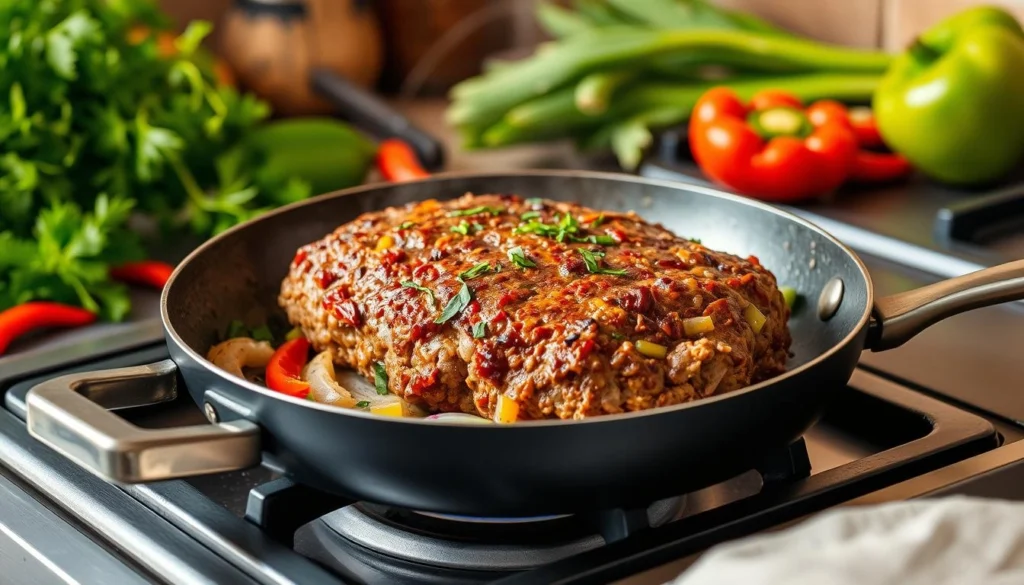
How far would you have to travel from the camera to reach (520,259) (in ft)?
3.55

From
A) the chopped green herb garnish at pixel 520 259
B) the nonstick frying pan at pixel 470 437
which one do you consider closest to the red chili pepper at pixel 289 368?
the nonstick frying pan at pixel 470 437

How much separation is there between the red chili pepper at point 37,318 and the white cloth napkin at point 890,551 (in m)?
1.05

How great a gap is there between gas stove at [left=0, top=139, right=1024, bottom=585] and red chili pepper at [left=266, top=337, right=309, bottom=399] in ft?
0.37

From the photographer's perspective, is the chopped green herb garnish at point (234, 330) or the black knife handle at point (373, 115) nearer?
the chopped green herb garnish at point (234, 330)

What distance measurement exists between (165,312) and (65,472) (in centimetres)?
20

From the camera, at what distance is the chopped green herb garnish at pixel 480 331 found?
998 millimetres

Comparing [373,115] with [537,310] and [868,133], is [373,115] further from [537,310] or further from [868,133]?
[537,310]

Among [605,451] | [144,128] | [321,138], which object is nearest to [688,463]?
[605,451]

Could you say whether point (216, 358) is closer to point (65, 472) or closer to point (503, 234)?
point (65, 472)

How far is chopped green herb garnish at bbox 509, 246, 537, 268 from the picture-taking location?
108 cm

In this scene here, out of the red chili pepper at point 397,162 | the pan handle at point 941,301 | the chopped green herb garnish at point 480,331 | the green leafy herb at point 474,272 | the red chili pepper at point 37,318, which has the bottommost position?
the red chili pepper at point 397,162

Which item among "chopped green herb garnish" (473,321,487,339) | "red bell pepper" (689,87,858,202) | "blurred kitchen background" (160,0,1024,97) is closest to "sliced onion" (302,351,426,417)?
"chopped green herb garnish" (473,321,487,339)

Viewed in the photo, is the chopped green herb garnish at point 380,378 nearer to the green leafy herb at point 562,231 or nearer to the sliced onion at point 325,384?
the sliced onion at point 325,384

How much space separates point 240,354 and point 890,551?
67 cm
